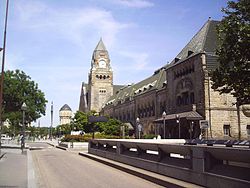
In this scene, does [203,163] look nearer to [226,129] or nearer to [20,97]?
[20,97]

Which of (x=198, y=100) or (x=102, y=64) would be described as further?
(x=102, y=64)

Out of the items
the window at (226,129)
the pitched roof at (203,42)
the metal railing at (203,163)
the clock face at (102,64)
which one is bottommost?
the metal railing at (203,163)

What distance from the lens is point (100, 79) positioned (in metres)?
129

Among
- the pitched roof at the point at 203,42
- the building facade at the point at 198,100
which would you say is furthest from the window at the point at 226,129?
the pitched roof at the point at 203,42

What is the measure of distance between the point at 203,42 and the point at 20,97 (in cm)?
2888

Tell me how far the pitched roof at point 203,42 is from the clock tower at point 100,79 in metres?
69.6

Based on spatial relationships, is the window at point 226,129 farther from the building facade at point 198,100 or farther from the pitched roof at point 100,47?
the pitched roof at point 100,47

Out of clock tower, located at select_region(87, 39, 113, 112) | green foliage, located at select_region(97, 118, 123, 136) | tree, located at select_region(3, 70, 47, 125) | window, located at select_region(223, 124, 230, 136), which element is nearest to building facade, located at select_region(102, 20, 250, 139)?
window, located at select_region(223, 124, 230, 136)

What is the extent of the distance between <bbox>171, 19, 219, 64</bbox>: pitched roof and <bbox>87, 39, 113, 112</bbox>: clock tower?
228 feet

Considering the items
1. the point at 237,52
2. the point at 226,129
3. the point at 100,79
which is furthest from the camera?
the point at 100,79

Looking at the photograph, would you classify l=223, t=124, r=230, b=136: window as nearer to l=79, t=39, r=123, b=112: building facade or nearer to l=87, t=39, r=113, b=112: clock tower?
l=79, t=39, r=123, b=112: building facade

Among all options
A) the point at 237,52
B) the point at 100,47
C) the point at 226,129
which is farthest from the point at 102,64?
the point at 237,52

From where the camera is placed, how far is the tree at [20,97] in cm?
4259

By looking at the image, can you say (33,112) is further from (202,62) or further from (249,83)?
(249,83)
